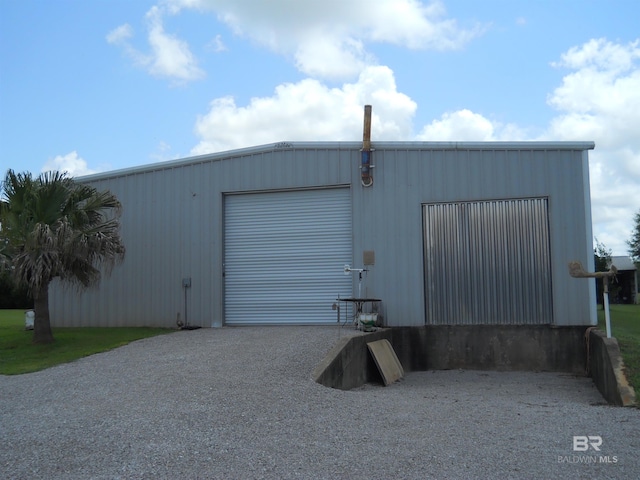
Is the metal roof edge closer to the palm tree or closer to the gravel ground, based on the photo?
the palm tree

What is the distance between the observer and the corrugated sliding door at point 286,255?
55.4ft

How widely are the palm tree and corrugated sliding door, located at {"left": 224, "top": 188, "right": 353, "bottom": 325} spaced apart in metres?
3.80

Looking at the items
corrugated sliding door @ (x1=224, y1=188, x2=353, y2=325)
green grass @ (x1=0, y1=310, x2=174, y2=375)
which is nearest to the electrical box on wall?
corrugated sliding door @ (x1=224, y1=188, x2=353, y2=325)

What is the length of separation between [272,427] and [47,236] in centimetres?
836

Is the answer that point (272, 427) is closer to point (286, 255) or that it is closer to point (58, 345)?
point (58, 345)

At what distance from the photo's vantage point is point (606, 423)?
778 centimetres

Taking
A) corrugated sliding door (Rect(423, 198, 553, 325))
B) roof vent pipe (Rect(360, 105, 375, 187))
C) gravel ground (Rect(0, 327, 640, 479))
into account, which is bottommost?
gravel ground (Rect(0, 327, 640, 479))

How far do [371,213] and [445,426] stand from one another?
30.7 ft

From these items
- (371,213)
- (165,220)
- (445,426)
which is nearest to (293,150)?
(371,213)

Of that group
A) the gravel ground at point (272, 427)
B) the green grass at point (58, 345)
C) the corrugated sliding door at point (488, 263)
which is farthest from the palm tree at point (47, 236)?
the corrugated sliding door at point (488, 263)

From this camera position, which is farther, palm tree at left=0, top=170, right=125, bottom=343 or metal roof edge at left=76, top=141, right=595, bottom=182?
metal roof edge at left=76, top=141, right=595, bottom=182

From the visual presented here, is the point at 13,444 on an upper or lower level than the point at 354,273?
lower

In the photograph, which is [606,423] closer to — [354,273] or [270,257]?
[354,273]

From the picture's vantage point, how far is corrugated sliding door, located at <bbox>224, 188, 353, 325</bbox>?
55.4ft
